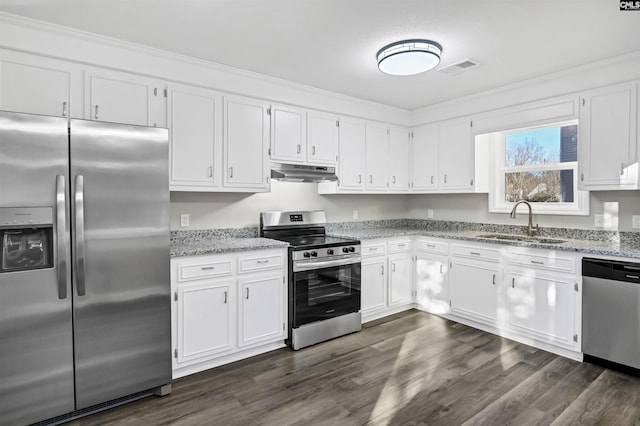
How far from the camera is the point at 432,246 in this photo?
4.14 meters

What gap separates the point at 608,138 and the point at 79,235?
411 cm

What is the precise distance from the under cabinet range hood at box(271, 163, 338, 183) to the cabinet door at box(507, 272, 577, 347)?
2057 mm

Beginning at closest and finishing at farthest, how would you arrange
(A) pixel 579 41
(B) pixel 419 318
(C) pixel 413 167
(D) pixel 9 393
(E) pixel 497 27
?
(D) pixel 9 393, (E) pixel 497 27, (A) pixel 579 41, (B) pixel 419 318, (C) pixel 413 167

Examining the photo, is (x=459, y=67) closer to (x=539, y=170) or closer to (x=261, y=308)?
(x=539, y=170)

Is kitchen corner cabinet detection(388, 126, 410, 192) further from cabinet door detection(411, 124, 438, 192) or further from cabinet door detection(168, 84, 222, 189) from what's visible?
cabinet door detection(168, 84, 222, 189)

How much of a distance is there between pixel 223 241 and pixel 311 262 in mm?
849

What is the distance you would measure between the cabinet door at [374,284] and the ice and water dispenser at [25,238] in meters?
2.72

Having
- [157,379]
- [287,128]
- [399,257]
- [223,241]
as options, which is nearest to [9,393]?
[157,379]

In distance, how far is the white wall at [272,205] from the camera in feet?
11.3

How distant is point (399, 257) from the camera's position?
4.21 m

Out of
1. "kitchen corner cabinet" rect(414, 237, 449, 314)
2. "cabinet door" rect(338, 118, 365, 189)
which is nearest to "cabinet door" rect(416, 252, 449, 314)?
"kitchen corner cabinet" rect(414, 237, 449, 314)

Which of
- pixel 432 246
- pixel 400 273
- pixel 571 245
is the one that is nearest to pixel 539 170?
pixel 571 245

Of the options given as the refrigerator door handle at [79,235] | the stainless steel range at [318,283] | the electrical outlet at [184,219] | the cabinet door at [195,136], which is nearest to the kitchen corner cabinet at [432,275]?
the stainless steel range at [318,283]

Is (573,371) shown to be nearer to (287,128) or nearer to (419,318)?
(419,318)
